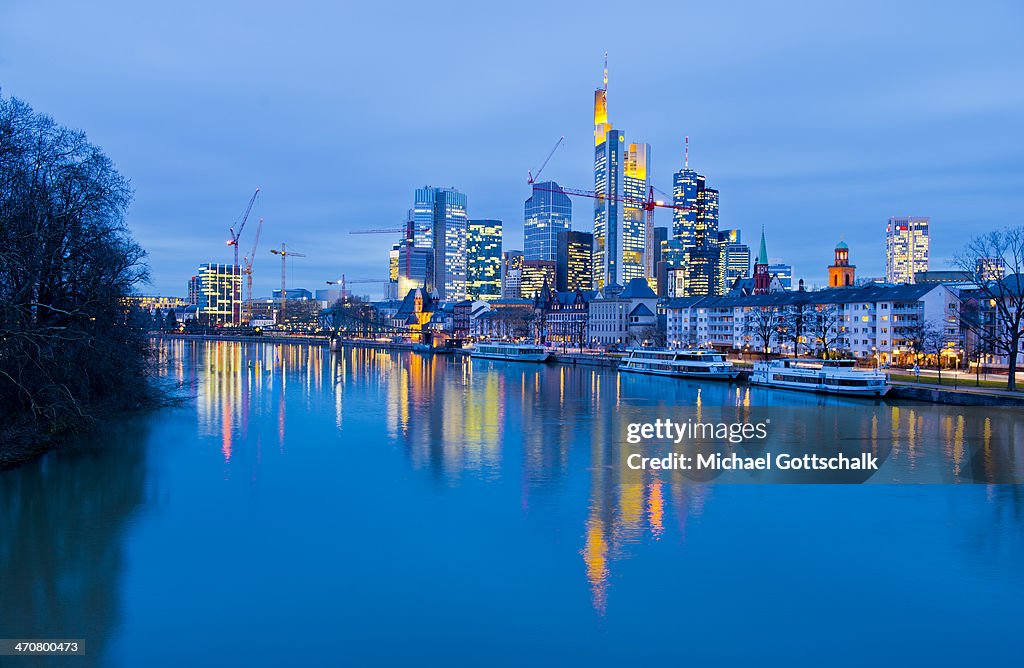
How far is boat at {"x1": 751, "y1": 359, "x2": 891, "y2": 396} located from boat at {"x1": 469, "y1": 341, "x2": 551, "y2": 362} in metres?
35.8

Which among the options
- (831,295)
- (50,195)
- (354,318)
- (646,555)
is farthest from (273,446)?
(354,318)

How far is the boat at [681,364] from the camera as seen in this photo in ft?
228

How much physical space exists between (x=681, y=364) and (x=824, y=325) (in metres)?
24.2

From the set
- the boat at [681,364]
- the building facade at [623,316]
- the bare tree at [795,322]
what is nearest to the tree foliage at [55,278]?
the boat at [681,364]

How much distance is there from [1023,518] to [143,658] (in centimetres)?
2154

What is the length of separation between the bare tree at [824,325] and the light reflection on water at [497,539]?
48.2 meters

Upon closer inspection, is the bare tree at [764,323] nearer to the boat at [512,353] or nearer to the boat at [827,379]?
the boat at [827,379]

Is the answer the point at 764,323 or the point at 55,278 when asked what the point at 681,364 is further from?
the point at 55,278

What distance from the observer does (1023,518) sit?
68.9 feet

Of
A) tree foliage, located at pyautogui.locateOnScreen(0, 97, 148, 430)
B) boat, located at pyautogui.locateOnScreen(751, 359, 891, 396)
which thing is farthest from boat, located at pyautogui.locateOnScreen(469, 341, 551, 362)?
tree foliage, located at pyautogui.locateOnScreen(0, 97, 148, 430)

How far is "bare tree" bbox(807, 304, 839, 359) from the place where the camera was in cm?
8319

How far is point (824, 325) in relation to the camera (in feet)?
282

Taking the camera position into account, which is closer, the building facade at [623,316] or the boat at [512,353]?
the boat at [512,353]

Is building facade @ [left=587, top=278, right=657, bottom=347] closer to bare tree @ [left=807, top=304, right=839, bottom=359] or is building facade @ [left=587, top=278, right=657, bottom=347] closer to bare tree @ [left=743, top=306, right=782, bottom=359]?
bare tree @ [left=743, top=306, right=782, bottom=359]
